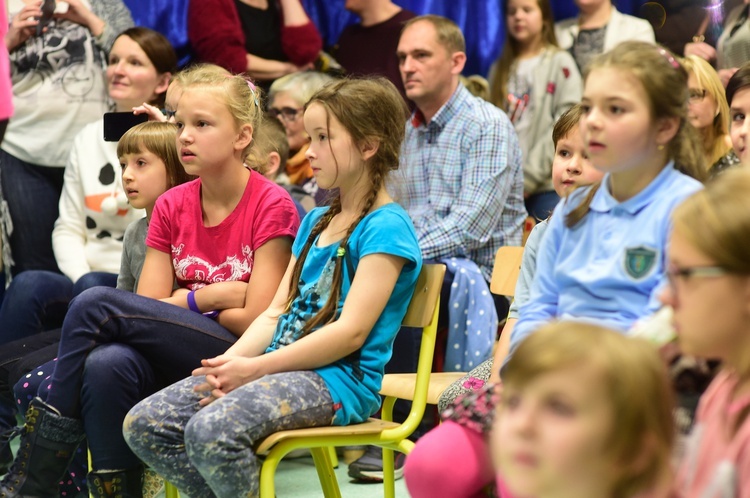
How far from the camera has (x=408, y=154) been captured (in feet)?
11.8

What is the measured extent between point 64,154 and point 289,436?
226 cm

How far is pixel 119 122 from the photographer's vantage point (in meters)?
2.98

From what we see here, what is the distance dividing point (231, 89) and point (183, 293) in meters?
0.52

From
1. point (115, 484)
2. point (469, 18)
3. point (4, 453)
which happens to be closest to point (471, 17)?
point (469, 18)

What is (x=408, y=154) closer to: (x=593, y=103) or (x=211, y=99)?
(x=211, y=99)

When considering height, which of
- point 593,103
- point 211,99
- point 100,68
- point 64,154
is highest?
point 593,103

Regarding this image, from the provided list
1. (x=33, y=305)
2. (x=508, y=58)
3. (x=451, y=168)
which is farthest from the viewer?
(x=508, y=58)

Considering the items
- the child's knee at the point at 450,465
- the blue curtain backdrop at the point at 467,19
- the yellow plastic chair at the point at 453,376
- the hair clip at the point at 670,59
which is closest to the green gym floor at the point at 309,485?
the yellow plastic chair at the point at 453,376

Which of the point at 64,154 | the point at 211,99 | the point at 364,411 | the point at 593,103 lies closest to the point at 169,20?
the point at 64,154

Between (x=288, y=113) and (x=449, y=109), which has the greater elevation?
(x=449, y=109)

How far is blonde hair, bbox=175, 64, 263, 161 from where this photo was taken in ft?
8.42

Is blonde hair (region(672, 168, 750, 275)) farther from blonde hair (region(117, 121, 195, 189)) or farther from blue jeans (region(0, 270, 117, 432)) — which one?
blue jeans (region(0, 270, 117, 432))

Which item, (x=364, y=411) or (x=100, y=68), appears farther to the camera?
(x=100, y=68)

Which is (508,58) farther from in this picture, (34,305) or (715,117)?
(34,305)
